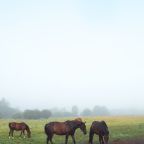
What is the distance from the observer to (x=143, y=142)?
1342 inches

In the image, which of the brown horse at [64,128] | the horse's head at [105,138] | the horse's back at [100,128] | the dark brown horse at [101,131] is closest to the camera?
the horse's head at [105,138]

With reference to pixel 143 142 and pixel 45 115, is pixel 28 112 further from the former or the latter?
pixel 143 142

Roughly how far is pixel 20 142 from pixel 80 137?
7136 mm

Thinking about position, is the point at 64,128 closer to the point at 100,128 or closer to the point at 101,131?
the point at 100,128

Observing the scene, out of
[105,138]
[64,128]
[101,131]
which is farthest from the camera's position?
[64,128]

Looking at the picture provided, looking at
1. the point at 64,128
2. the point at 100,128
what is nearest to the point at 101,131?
the point at 100,128

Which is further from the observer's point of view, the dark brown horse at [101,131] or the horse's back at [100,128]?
the horse's back at [100,128]

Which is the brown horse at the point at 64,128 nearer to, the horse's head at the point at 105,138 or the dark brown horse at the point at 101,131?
the dark brown horse at the point at 101,131

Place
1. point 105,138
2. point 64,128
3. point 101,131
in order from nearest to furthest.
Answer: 1. point 105,138
2. point 101,131
3. point 64,128

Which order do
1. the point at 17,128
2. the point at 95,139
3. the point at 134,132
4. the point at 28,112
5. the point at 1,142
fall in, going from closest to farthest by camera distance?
the point at 1,142
the point at 95,139
the point at 17,128
the point at 134,132
the point at 28,112

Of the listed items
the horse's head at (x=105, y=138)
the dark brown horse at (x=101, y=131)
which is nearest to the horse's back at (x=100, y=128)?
the dark brown horse at (x=101, y=131)

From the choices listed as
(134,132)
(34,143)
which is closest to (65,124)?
(34,143)

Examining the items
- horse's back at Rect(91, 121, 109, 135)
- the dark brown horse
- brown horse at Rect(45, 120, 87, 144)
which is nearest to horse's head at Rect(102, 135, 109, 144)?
the dark brown horse

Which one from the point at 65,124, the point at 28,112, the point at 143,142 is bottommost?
the point at 143,142
